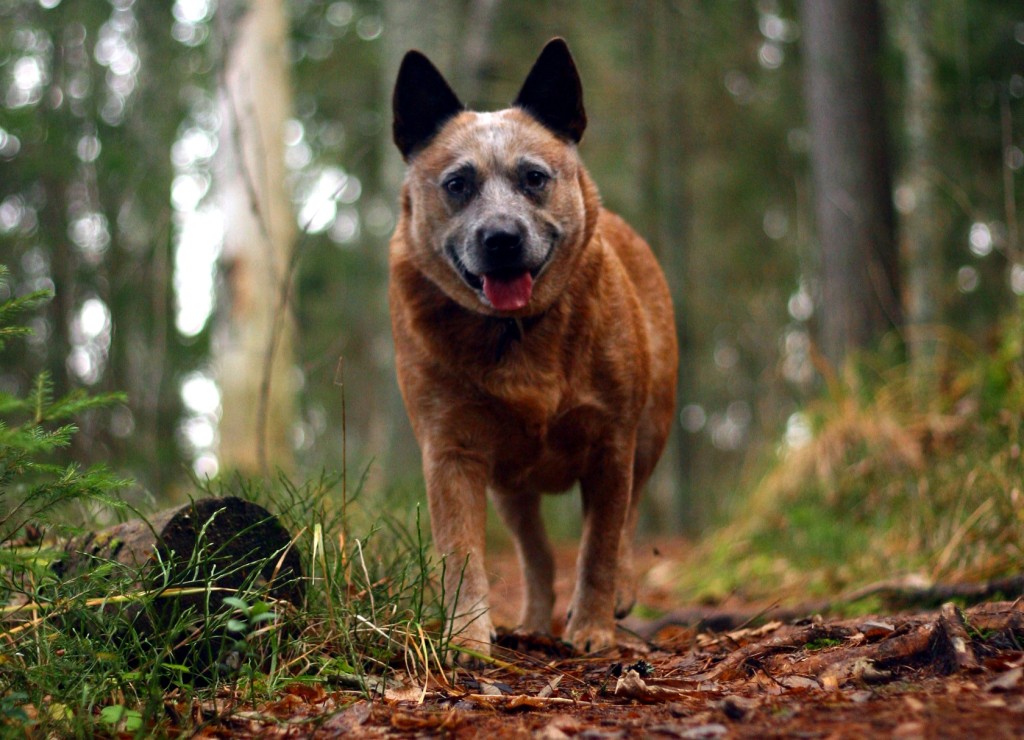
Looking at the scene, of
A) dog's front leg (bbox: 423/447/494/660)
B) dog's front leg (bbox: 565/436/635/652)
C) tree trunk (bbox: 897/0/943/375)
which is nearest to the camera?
dog's front leg (bbox: 423/447/494/660)

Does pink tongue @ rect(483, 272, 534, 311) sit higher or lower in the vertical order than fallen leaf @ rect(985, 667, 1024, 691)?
higher

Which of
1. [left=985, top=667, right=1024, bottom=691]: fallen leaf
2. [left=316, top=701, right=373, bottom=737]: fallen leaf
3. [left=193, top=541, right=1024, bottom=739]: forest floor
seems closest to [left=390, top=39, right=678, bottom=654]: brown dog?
[left=193, top=541, right=1024, bottom=739]: forest floor

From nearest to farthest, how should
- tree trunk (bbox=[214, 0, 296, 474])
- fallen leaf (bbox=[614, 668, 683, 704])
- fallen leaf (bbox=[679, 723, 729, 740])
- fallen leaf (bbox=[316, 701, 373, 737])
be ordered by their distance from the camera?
1. fallen leaf (bbox=[679, 723, 729, 740])
2. fallen leaf (bbox=[316, 701, 373, 737])
3. fallen leaf (bbox=[614, 668, 683, 704])
4. tree trunk (bbox=[214, 0, 296, 474])

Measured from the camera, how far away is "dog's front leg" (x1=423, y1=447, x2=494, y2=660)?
378 centimetres

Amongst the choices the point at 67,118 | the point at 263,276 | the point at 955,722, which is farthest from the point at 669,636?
the point at 67,118

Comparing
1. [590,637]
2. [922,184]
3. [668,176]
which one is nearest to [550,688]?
[590,637]

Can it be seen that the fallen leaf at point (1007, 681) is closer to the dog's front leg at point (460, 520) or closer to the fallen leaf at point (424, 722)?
the fallen leaf at point (424, 722)

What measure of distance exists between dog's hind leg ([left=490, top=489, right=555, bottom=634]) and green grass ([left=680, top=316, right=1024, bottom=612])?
4.63 ft

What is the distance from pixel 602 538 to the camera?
4.29 metres

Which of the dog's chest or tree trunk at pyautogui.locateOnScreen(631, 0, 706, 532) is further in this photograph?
tree trunk at pyautogui.locateOnScreen(631, 0, 706, 532)

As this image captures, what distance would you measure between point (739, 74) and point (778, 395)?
867cm

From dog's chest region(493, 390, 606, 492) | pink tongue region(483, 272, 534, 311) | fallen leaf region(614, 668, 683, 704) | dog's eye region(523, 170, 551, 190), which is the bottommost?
fallen leaf region(614, 668, 683, 704)

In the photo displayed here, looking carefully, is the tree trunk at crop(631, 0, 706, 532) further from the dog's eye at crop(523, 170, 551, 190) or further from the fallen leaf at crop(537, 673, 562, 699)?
the fallen leaf at crop(537, 673, 562, 699)

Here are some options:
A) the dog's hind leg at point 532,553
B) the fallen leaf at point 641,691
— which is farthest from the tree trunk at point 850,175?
the fallen leaf at point 641,691
